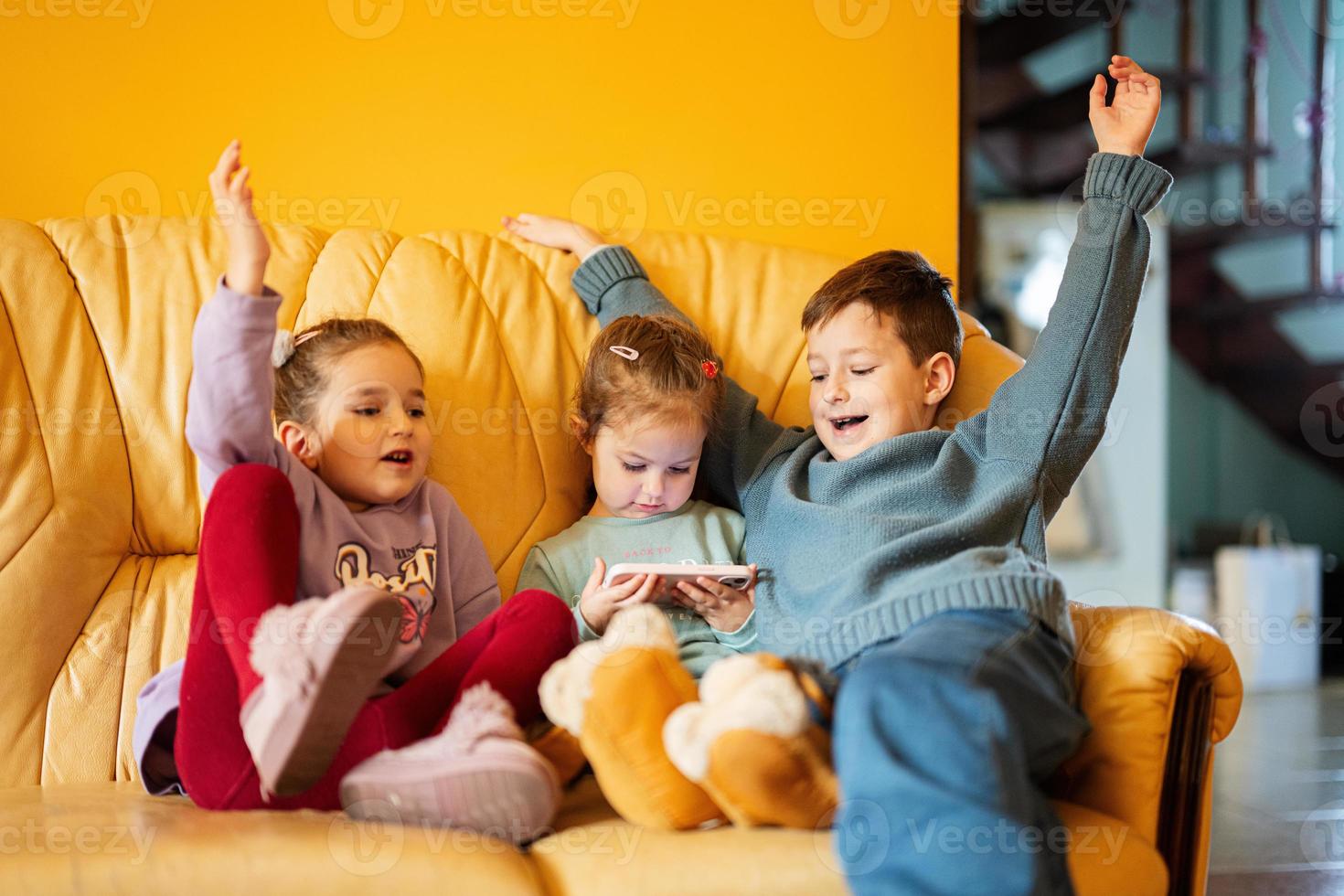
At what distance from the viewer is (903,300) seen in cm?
171

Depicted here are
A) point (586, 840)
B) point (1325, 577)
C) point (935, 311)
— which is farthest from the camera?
point (1325, 577)

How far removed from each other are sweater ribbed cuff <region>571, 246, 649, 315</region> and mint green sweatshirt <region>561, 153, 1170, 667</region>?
43cm

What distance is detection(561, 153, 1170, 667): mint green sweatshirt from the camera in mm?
1476

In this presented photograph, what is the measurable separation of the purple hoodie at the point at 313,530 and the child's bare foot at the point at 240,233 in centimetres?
2

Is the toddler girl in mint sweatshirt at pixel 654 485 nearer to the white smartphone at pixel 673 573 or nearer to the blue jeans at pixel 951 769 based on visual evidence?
the white smartphone at pixel 673 573

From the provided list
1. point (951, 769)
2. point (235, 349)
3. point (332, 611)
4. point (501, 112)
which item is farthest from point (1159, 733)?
point (501, 112)

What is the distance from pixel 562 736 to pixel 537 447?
57 centimetres

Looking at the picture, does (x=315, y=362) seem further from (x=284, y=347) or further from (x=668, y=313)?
(x=668, y=313)

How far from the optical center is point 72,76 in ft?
6.63

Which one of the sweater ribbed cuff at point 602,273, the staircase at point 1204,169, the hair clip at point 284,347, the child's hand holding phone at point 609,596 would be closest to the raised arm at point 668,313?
the sweater ribbed cuff at point 602,273

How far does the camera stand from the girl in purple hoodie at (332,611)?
45.3 inches

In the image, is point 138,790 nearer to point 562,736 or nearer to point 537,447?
point 562,736

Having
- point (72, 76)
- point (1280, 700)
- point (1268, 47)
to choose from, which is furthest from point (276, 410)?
point (1268, 47)

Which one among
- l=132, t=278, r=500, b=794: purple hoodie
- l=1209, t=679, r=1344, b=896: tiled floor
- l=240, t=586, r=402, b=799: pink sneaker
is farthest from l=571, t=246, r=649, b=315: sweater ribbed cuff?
l=1209, t=679, r=1344, b=896: tiled floor
